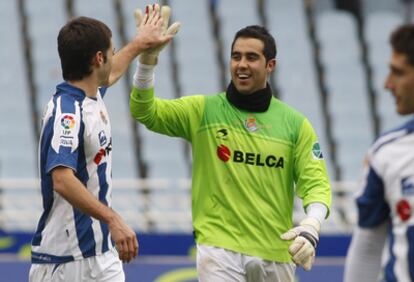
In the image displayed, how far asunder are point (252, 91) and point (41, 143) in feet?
4.68

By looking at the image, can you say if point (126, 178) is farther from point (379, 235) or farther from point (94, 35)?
point (379, 235)

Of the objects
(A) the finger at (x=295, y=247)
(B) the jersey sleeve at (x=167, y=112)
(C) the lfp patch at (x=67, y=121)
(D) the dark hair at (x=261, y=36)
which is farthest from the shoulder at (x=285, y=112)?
(C) the lfp patch at (x=67, y=121)

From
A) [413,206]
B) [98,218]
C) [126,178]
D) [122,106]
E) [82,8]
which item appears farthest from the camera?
[82,8]

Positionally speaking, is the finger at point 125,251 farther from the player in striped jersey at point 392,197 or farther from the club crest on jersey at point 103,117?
the player in striped jersey at point 392,197

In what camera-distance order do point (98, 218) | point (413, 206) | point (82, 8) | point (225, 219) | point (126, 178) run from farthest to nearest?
point (82, 8), point (126, 178), point (225, 219), point (98, 218), point (413, 206)

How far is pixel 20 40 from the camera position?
20703 millimetres

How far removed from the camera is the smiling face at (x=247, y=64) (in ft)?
27.8

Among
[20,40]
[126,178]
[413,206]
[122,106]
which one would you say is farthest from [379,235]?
[20,40]

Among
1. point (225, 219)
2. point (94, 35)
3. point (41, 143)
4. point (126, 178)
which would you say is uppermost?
point (94, 35)

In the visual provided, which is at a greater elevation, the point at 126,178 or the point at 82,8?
the point at 82,8

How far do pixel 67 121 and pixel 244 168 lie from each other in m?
1.28

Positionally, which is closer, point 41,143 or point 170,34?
point 41,143

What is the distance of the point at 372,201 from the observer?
592 centimetres

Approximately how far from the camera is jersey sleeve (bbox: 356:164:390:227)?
19.4 ft
